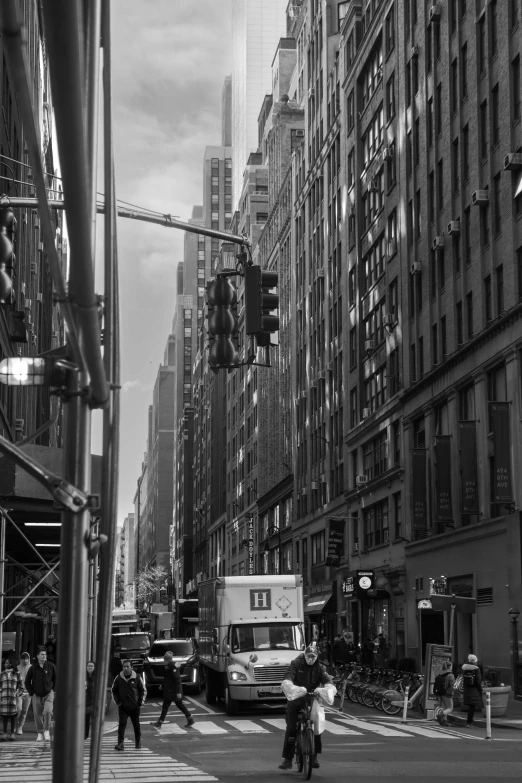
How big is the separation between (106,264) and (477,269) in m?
38.5

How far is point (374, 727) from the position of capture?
25.8 meters

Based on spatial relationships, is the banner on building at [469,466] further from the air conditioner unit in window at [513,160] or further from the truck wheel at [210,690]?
the truck wheel at [210,690]

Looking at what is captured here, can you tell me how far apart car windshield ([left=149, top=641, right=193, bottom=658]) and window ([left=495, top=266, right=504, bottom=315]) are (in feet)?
57.5

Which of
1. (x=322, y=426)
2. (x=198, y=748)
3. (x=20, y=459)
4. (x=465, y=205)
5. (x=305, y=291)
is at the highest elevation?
(x=305, y=291)

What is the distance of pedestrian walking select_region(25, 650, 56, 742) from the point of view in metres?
24.8

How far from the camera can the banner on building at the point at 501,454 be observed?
124 ft

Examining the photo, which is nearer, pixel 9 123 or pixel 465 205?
pixel 9 123

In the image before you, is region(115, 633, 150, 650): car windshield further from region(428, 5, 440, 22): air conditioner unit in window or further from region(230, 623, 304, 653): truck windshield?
region(428, 5, 440, 22): air conditioner unit in window

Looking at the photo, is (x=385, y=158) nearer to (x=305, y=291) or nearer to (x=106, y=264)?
(x=305, y=291)

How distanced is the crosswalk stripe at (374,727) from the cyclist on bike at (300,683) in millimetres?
6430

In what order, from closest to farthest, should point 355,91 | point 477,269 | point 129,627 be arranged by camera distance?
1. point 477,269
2. point 355,91
3. point 129,627

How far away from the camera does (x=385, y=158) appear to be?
56906 mm

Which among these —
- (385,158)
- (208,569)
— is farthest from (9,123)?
(208,569)

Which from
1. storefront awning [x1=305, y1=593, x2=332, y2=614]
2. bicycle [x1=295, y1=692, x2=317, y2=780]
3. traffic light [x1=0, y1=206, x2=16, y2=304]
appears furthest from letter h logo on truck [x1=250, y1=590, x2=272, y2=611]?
storefront awning [x1=305, y1=593, x2=332, y2=614]
